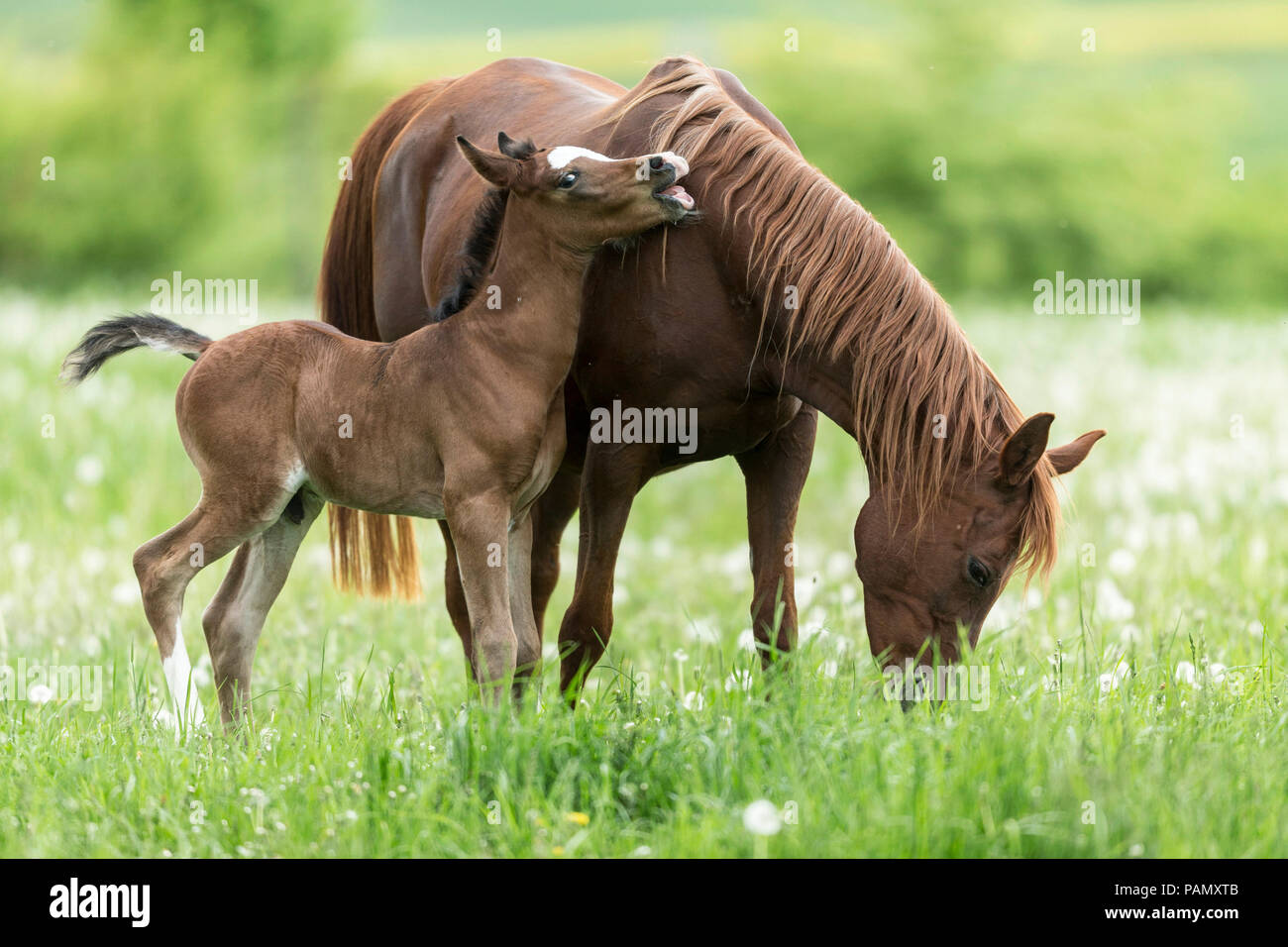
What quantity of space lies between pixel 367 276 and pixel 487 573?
8.53 feet

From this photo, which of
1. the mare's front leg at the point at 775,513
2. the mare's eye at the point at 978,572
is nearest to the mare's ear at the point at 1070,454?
the mare's eye at the point at 978,572

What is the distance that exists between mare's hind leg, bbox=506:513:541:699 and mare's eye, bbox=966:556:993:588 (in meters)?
1.31

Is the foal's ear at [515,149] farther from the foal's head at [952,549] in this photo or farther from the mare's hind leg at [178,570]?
the foal's head at [952,549]

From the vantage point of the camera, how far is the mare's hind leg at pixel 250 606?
4.33 meters

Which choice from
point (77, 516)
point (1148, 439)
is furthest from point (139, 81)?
point (1148, 439)

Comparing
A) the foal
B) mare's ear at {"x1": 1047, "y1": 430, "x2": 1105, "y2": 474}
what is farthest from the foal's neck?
mare's ear at {"x1": 1047, "y1": 430, "x2": 1105, "y2": 474}

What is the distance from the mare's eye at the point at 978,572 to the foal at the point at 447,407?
4.09 ft

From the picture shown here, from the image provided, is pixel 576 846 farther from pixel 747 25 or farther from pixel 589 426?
pixel 747 25

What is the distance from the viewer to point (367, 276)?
5.93 metres

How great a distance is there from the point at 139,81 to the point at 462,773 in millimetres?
24920

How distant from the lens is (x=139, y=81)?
82.6ft

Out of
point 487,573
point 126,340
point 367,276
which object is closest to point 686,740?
point 487,573

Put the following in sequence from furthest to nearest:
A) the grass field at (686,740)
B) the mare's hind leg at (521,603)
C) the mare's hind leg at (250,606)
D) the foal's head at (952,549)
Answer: the mare's hind leg at (250,606)
the mare's hind leg at (521,603)
the foal's head at (952,549)
the grass field at (686,740)

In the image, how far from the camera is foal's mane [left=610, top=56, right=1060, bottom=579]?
12.7 feet
